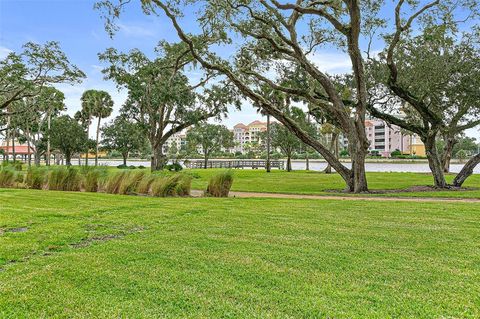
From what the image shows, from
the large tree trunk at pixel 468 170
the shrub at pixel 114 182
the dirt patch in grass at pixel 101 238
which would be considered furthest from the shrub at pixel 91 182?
the large tree trunk at pixel 468 170

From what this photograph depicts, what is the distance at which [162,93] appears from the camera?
24516 mm

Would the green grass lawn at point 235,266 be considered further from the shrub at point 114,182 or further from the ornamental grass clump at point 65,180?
the ornamental grass clump at point 65,180

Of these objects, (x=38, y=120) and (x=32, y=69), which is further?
(x=38, y=120)

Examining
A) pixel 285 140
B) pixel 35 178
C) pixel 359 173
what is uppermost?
pixel 285 140

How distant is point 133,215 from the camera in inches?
334

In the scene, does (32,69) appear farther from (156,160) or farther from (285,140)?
(285,140)

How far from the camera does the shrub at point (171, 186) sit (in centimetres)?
1370

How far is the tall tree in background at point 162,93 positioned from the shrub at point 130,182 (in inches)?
407

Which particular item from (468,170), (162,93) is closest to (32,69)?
(162,93)

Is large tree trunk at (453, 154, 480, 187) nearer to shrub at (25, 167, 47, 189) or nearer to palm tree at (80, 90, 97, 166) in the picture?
shrub at (25, 167, 47, 189)

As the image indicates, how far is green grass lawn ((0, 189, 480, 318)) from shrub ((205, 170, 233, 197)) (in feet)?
20.0

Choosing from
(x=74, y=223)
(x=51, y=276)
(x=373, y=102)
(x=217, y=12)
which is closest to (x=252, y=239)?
(x=51, y=276)

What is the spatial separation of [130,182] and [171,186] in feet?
5.15

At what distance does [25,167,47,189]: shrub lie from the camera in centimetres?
1560
